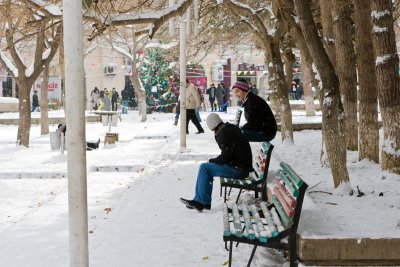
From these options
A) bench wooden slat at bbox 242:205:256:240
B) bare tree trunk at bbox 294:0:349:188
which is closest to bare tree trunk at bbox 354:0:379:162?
bare tree trunk at bbox 294:0:349:188

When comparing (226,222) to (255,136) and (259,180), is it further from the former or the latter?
(255,136)

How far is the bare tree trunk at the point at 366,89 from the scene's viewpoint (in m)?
9.23

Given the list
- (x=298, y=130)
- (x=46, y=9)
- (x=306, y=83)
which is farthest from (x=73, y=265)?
(x=306, y=83)

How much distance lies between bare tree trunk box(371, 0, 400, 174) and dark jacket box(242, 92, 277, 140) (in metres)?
2.37

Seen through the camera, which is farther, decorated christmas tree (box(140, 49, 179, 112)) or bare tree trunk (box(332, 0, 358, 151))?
decorated christmas tree (box(140, 49, 179, 112))

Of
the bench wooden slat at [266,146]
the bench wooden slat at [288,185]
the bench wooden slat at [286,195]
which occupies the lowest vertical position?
the bench wooden slat at [286,195]

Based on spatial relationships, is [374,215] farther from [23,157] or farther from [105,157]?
[23,157]

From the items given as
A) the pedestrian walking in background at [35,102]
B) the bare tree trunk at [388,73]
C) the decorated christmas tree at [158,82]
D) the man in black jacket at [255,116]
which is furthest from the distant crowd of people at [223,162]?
the pedestrian walking in background at [35,102]

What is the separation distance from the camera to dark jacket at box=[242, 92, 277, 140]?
379 inches

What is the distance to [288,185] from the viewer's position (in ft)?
16.1

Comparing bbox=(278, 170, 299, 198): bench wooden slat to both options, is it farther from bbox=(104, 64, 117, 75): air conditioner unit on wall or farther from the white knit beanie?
bbox=(104, 64, 117, 75): air conditioner unit on wall

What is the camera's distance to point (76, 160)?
3670 mm

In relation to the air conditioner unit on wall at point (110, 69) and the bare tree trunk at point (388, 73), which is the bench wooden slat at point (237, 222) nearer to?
the bare tree trunk at point (388, 73)

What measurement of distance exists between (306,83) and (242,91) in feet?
65.6
